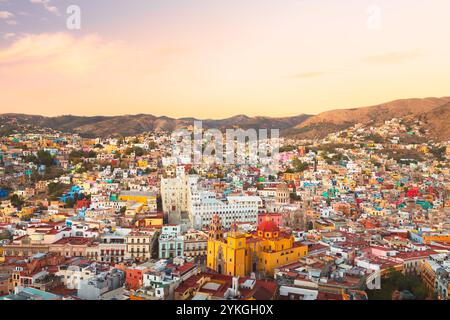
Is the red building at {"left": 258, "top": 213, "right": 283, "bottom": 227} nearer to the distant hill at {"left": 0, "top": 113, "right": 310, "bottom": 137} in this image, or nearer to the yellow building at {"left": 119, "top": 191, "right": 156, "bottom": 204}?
the yellow building at {"left": 119, "top": 191, "right": 156, "bottom": 204}

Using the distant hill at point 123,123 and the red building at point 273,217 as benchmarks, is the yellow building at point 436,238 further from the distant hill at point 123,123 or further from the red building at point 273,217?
the distant hill at point 123,123

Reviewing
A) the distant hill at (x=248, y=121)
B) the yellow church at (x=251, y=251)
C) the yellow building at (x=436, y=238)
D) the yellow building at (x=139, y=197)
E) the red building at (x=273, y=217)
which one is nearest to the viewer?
the yellow church at (x=251, y=251)

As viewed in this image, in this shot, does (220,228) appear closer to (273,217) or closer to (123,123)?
(273,217)

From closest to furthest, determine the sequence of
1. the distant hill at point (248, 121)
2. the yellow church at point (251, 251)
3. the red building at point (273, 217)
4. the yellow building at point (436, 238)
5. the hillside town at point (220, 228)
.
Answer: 1. the hillside town at point (220, 228)
2. the yellow church at point (251, 251)
3. the yellow building at point (436, 238)
4. the red building at point (273, 217)
5. the distant hill at point (248, 121)

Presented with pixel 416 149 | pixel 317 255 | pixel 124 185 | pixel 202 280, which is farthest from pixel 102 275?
pixel 416 149

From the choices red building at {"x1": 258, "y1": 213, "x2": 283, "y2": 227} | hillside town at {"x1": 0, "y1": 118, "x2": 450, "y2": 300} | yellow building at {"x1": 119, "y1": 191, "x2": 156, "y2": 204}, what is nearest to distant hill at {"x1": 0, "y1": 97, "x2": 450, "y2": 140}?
hillside town at {"x1": 0, "y1": 118, "x2": 450, "y2": 300}

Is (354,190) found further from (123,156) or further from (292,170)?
(123,156)

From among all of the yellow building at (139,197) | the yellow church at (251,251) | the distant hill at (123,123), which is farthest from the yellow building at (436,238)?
the distant hill at (123,123)
